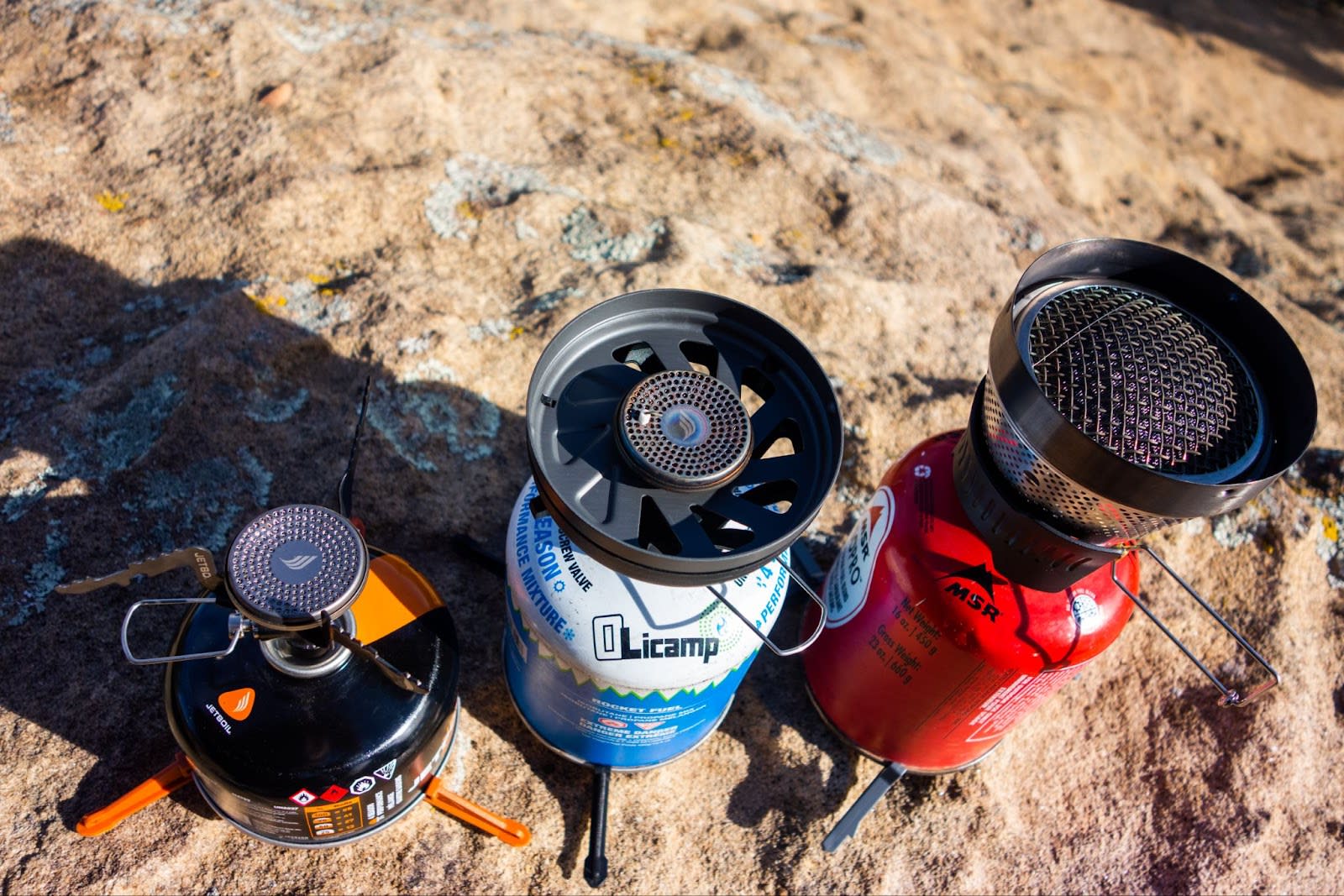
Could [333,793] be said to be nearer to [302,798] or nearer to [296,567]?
[302,798]

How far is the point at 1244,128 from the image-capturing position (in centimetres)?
638

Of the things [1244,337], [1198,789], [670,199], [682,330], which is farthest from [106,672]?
[1198,789]

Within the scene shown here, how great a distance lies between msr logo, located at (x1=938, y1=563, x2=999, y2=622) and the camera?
7.06 feet

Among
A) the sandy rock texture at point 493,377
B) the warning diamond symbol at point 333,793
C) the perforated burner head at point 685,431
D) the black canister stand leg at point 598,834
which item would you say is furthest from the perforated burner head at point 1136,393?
the warning diamond symbol at point 333,793

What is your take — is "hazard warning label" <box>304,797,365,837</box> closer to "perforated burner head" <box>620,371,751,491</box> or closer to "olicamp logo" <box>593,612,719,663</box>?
"olicamp logo" <box>593,612,719,663</box>

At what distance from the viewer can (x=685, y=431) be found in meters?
1.94

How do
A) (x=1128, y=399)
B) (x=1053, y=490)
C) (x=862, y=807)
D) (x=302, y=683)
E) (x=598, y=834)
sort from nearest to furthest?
1. (x=1128, y=399)
2. (x=1053, y=490)
3. (x=302, y=683)
4. (x=598, y=834)
5. (x=862, y=807)

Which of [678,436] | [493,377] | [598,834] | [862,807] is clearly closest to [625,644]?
[678,436]

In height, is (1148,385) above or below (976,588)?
above

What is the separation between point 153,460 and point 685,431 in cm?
170

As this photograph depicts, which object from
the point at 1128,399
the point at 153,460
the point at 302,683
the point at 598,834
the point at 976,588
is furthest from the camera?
the point at 153,460

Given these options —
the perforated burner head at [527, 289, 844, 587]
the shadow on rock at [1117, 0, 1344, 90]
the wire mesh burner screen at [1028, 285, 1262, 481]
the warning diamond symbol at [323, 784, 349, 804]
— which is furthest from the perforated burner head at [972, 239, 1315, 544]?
the shadow on rock at [1117, 0, 1344, 90]

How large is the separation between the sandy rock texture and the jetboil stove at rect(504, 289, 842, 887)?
55 cm

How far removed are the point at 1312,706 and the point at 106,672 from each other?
3.56m
